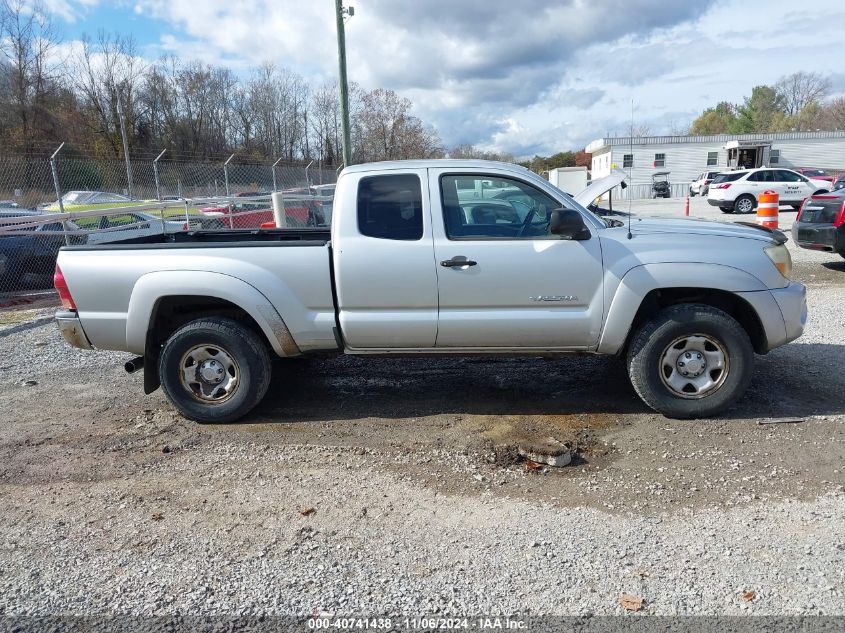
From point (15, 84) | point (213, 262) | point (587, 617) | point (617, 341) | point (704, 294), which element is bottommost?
point (587, 617)

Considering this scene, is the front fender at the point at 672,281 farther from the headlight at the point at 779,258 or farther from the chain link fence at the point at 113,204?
the chain link fence at the point at 113,204

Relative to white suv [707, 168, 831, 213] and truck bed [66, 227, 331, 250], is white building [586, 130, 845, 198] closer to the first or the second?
white suv [707, 168, 831, 213]

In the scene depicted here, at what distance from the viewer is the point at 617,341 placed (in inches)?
181

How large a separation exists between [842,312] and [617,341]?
190 inches

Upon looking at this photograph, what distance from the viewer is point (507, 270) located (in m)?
4.47

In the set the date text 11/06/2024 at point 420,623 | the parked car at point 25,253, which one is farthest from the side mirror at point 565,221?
the parked car at point 25,253

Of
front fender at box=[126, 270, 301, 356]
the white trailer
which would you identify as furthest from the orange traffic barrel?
the white trailer

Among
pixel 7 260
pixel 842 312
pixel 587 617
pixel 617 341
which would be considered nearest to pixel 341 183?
pixel 617 341

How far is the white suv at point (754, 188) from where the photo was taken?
77.2ft

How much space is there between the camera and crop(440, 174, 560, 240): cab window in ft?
15.1

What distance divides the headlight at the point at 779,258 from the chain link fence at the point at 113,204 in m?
5.45

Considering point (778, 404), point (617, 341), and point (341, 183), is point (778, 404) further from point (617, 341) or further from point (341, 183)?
point (341, 183)

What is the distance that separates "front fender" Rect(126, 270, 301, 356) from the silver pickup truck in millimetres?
11

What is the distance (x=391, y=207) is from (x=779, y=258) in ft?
9.49
